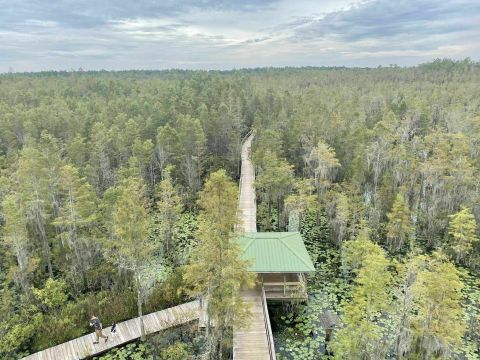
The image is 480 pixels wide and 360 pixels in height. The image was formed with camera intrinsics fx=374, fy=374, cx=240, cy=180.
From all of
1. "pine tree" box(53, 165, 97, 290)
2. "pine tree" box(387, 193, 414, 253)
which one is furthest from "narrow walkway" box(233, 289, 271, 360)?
"pine tree" box(387, 193, 414, 253)

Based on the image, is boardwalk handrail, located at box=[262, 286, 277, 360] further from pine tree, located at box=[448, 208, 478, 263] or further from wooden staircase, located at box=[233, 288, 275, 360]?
pine tree, located at box=[448, 208, 478, 263]

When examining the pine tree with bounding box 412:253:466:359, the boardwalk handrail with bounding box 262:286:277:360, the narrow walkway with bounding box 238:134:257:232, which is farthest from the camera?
the narrow walkway with bounding box 238:134:257:232

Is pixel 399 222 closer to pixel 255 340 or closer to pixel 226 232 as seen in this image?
pixel 255 340

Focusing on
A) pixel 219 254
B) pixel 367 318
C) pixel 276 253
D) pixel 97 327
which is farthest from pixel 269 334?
pixel 97 327

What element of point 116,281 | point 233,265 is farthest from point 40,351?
point 233,265

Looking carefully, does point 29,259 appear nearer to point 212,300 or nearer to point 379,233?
point 212,300

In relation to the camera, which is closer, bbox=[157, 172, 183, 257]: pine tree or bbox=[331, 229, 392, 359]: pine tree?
bbox=[331, 229, 392, 359]: pine tree
